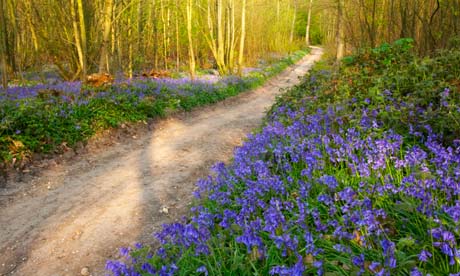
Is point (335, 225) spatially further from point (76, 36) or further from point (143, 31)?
point (143, 31)

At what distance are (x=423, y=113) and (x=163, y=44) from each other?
54.9ft

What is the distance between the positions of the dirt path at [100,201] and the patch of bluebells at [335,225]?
1052 mm

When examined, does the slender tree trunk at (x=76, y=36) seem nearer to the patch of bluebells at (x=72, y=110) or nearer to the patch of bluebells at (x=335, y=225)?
the patch of bluebells at (x=72, y=110)

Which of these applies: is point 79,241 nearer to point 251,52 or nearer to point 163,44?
point 163,44

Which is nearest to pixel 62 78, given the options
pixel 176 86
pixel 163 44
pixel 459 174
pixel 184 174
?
pixel 176 86

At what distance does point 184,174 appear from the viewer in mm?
6258

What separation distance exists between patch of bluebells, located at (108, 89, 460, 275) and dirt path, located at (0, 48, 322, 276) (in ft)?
3.45

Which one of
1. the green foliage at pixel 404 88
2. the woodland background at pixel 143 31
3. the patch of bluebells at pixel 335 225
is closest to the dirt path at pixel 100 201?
the patch of bluebells at pixel 335 225

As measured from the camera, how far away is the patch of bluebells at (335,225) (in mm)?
2309

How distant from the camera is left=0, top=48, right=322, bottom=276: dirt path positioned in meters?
4.01

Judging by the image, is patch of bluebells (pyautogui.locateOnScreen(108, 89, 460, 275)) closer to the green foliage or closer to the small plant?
the small plant

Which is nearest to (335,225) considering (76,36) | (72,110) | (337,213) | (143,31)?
(337,213)

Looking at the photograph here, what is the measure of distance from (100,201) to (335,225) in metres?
3.70

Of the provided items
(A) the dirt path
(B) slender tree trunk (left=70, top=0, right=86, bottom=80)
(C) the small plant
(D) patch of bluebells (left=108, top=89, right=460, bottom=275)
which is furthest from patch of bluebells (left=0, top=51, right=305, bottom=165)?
(D) patch of bluebells (left=108, top=89, right=460, bottom=275)
